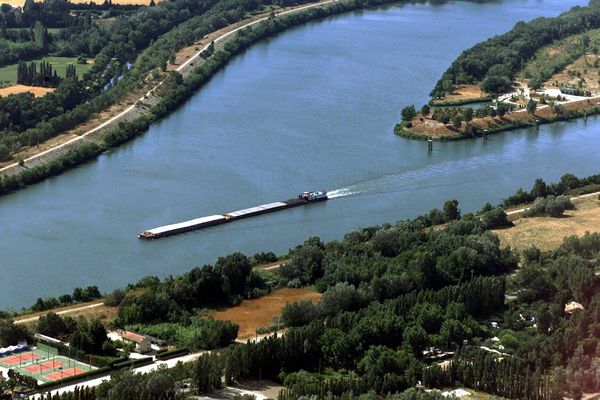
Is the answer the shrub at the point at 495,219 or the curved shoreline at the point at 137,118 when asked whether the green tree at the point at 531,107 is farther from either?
the shrub at the point at 495,219

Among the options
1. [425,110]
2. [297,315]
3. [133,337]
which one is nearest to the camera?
[133,337]

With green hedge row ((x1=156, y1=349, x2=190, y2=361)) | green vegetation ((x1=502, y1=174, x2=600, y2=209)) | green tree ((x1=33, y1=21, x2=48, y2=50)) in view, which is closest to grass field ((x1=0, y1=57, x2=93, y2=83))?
green tree ((x1=33, y1=21, x2=48, y2=50))

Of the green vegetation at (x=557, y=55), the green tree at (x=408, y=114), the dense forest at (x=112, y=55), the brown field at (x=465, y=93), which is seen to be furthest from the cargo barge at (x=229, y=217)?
the green vegetation at (x=557, y=55)

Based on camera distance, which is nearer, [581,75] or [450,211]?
[450,211]

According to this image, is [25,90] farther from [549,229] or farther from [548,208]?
[549,229]

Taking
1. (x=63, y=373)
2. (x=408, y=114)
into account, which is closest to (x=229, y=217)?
(x=63, y=373)

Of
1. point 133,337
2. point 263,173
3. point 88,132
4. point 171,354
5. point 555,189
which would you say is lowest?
point 171,354

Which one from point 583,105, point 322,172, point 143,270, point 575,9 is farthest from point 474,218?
point 575,9
